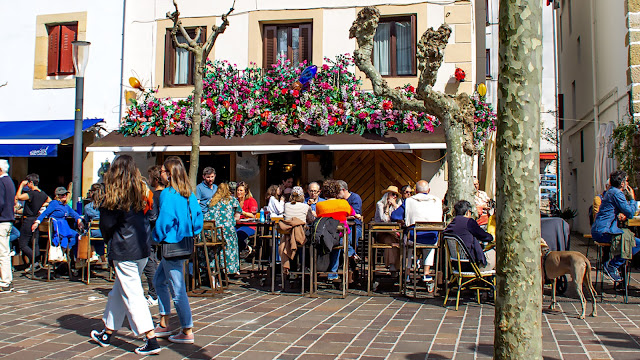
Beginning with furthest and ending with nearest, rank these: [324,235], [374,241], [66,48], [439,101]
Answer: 1. [66,48]
2. [439,101]
3. [374,241]
4. [324,235]

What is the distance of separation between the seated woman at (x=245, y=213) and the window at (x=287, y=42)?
12.6 ft

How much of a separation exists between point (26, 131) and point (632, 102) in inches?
538

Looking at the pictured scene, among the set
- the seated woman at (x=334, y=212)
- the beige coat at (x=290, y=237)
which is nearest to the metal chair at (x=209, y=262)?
the beige coat at (x=290, y=237)

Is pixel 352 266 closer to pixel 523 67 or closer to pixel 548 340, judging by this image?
pixel 548 340

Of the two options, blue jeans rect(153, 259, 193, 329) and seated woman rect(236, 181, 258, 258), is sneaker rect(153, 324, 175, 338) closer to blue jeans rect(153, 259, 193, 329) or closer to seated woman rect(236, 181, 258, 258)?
blue jeans rect(153, 259, 193, 329)

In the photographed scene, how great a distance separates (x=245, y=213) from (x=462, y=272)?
180 inches

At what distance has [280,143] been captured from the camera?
12586mm

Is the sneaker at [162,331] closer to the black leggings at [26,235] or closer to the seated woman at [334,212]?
the seated woman at [334,212]

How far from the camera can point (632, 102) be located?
44.0 feet

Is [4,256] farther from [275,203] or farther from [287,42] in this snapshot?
[287,42]

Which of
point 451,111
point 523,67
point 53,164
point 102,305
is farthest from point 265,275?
point 53,164

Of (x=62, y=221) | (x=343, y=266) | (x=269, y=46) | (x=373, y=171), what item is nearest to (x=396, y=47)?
(x=373, y=171)

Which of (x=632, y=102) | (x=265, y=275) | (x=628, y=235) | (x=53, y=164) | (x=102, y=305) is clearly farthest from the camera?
(x=53, y=164)

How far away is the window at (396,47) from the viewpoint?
13.8 metres
